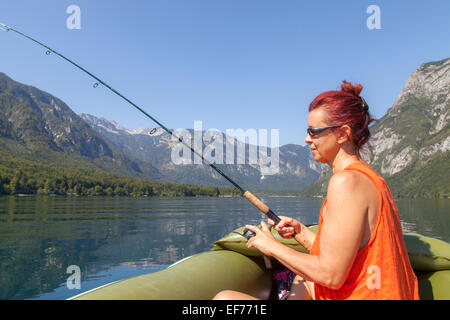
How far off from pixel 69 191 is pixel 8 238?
3324 inches

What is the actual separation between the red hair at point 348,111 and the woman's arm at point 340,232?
0.46 metres

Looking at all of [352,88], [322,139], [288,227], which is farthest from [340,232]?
[288,227]

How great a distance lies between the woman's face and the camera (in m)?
2.19

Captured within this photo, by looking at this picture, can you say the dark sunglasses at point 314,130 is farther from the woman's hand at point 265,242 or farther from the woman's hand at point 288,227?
the woman's hand at point 288,227

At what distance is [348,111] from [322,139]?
247mm

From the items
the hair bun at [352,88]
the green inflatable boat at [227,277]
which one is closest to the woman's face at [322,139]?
the hair bun at [352,88]

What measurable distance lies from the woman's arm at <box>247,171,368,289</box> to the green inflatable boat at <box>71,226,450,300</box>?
1.85 meters

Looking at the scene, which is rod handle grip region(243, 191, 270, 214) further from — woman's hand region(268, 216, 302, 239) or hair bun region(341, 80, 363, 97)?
hair bun region(341, 80, 363, 97)

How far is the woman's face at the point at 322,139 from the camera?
7.19ft

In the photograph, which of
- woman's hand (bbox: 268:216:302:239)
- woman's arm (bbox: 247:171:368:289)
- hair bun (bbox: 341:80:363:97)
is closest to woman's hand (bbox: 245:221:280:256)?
woman's arm (bbox: 247:171:368:289)

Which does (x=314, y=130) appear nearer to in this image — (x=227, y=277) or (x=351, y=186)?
(x=351, y=186)

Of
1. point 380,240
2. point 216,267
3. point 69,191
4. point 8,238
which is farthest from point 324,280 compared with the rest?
point 69,191
